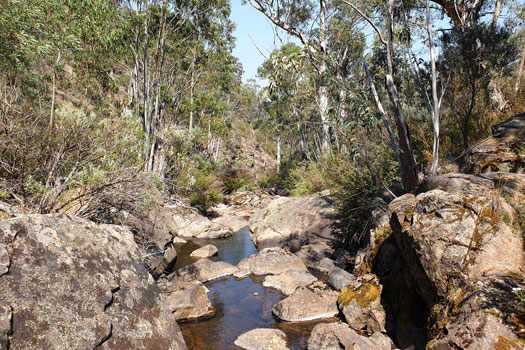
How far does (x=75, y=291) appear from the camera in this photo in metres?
2.94

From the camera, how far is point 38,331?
250 centimetres

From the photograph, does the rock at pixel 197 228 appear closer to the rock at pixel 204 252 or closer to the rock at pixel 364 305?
the rock at pixel 204 252

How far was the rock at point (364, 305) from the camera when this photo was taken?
15.2ft

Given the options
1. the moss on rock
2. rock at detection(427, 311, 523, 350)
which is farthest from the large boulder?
the moss on rock

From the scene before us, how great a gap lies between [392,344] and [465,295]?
1.51 meters

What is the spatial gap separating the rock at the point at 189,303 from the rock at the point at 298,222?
14.1ft

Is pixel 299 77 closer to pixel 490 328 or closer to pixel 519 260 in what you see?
pixel 519 260

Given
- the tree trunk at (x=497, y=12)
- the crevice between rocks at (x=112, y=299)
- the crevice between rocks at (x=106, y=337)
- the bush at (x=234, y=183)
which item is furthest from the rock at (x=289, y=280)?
the bush at (x=234, y=183)

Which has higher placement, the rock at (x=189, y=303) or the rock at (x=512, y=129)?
the rock at (x=512, y=129)

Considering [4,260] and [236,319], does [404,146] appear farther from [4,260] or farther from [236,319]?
[4,260]

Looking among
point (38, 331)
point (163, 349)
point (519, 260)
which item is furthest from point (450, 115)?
point (38, 331)

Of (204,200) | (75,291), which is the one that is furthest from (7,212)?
(204,200)

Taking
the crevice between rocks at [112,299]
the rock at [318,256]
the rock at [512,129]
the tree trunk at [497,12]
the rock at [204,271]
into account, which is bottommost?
the rock at [204,271]

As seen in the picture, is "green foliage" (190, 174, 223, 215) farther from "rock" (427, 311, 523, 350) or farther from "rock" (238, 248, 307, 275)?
"rock" (427, 311, 523, 350)
